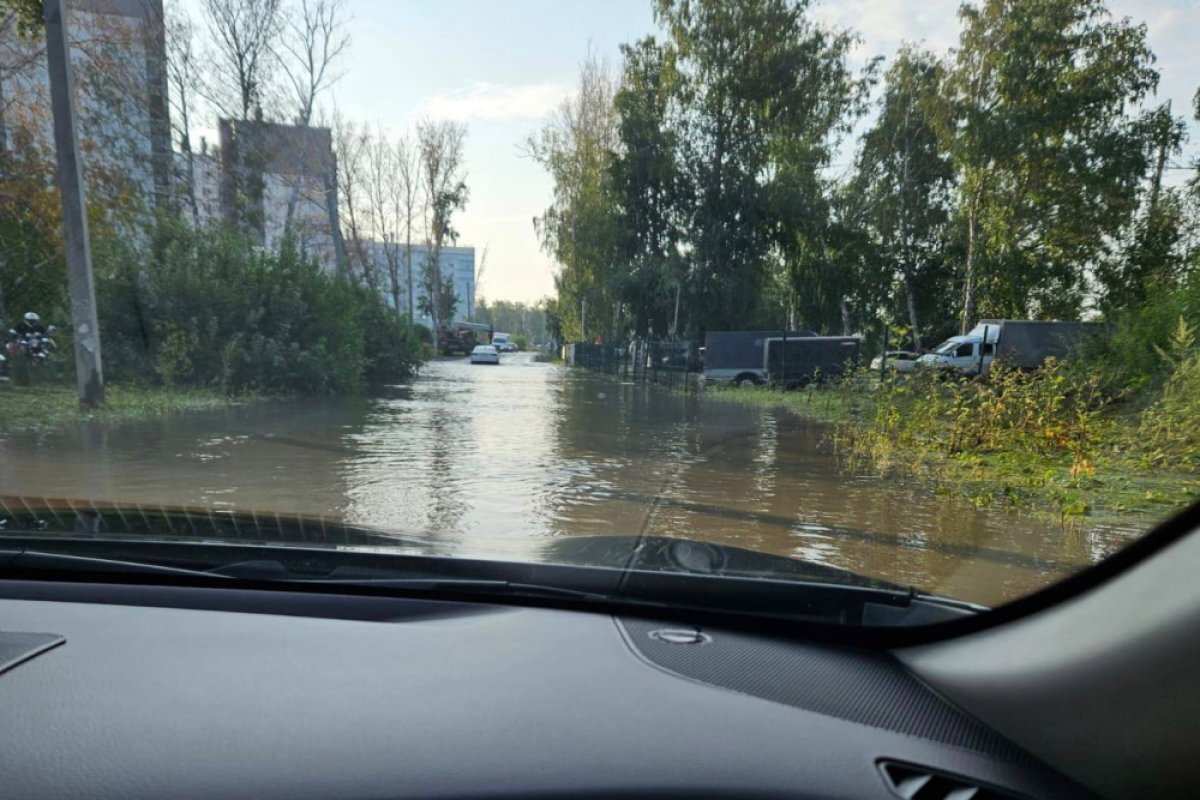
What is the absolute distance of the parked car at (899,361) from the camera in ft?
30.6

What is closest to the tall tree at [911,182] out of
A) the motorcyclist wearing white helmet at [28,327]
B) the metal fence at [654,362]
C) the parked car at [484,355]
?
the motorcyclist wearing white helmet at [28,327]

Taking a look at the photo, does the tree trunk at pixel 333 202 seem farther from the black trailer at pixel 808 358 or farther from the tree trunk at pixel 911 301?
the tree trunk at pixel 911 301

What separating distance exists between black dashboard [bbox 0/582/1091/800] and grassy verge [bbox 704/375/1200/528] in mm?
2856

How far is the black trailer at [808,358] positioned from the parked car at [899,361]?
13.6 inches

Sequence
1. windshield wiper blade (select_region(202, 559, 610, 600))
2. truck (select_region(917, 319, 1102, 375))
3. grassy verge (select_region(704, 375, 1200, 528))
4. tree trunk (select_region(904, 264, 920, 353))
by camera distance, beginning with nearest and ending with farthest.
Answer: windshield wiper blade (select_region(202, 559, 610, 600)) → grassy verge (select_region(704, 375, 1200, 528)) → truck (select_region(917, 319, 1102, 375)) → tree trunk (select_region(904, 264, 920, 353))

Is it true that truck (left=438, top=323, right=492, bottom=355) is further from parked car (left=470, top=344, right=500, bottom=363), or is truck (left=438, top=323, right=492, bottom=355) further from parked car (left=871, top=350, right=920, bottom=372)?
parked car (left=871, top=350, right=920, bottom=372)

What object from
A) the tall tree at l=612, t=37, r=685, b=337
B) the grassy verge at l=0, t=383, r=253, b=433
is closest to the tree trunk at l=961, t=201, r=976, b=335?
the grassy verge at l=0, t=383, r=253, b=433

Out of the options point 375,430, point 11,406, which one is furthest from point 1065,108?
point 11,406

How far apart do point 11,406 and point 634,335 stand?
22767 mm

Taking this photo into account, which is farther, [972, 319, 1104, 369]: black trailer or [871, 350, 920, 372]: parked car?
[871, 350, 920, 372]: parked car

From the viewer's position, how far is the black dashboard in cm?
162

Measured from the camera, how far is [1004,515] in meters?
7.09

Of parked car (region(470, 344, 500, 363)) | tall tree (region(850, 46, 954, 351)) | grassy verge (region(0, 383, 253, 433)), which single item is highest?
tall tree (region(850, 46, 954, 351))

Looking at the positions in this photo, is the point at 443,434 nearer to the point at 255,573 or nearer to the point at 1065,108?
the point at 1065,108
